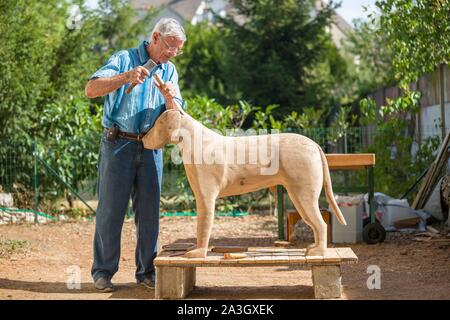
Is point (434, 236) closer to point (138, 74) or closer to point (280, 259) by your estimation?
point (280, 259)

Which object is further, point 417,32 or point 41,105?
point 41,105

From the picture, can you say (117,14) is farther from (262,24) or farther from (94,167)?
(94,167)

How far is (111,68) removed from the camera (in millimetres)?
5234

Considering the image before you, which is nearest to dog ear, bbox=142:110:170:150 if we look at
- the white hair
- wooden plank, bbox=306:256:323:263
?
the white hair

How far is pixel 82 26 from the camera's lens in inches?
537

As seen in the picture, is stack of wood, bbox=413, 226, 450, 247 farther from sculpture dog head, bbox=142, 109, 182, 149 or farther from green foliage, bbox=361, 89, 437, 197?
sculpture dog head, bbox=142, 109, 182, 149

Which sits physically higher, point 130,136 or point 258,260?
point 130,136

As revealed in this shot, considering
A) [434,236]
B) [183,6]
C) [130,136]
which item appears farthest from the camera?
[183,6]

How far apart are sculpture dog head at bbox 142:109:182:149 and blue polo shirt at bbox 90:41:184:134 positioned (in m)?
0.37

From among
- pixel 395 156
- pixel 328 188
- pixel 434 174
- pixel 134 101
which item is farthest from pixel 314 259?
pixel 395 156

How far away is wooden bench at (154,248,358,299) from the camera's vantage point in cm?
478

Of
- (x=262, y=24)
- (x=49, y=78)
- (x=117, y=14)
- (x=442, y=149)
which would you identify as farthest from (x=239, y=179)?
(x=117, y=14)

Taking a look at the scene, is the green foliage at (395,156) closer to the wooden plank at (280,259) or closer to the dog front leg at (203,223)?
the wooden plank at (280,259)

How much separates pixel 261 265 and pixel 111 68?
1959mm
